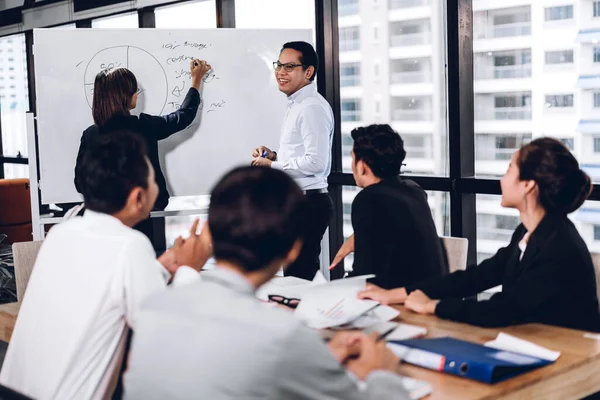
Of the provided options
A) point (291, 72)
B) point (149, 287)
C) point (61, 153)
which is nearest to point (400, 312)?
point (149, 287)

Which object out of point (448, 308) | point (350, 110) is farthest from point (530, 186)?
point (350, 110)

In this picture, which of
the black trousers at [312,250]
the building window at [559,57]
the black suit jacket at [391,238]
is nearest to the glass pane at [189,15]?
the black trousers at [312,250]

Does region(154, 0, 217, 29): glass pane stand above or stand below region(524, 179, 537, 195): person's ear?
above

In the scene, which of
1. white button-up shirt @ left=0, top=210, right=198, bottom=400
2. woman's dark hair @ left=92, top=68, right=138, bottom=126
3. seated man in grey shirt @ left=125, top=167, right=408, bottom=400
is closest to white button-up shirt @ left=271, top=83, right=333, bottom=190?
woman's dark hair @ left=92, top=68, right=138, bottom=126

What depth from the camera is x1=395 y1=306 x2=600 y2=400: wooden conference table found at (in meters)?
1.61

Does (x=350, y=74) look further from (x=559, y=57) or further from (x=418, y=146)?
(x=559, y=57)

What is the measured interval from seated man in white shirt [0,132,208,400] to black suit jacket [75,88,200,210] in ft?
6.34

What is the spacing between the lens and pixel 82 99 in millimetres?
4199

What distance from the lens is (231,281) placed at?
4.04 ft

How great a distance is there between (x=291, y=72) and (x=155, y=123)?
2.50ft

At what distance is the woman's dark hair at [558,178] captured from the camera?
218cm

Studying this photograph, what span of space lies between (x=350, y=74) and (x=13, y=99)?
497 centimetres

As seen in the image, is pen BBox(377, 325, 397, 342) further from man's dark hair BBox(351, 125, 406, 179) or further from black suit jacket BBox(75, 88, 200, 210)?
black suit jacket BBox(75, 88, 200, 210)

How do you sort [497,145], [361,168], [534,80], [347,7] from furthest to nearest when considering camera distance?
[347,7] → [497,145] → [534,80] → [361,168]
